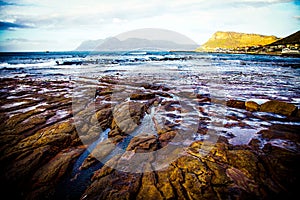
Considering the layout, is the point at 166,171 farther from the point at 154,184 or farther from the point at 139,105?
the point at 139,105

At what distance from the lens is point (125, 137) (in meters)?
5.81

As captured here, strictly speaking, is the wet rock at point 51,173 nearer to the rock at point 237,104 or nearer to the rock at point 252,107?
the rock at point 237,104

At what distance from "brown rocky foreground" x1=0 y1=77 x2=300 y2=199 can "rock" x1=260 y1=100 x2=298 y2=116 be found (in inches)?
1.5

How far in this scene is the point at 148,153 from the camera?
4.74m

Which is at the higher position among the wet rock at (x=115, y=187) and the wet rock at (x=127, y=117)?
the wet rock at (x=127, y=117)

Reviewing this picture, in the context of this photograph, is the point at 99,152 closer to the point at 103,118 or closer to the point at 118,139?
the point at 118,139

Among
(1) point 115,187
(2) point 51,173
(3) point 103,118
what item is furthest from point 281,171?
(3) point 103,118

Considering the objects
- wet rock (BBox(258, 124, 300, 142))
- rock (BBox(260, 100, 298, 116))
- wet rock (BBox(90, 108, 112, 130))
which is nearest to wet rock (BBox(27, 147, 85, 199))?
wet rock (BBox(90, 108, 112, 130))

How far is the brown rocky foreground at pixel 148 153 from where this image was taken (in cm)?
353

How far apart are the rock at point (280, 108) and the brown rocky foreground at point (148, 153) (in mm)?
38

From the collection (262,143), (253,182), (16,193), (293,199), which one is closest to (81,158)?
(16,193)

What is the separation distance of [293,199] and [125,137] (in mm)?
4500

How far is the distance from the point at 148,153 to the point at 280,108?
266 inches

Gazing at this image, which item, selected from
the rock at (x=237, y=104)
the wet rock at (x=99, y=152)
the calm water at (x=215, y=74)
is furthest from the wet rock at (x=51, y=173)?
the calm water at (x=215, y=74)
